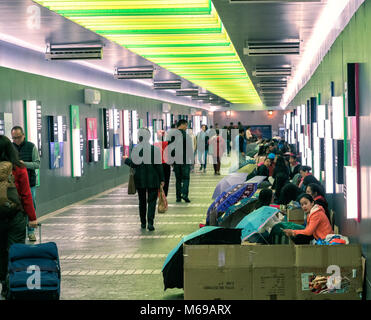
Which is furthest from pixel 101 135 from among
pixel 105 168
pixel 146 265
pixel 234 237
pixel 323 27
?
pixel 234 237

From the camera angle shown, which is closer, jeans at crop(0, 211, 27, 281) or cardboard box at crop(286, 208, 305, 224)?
jeans at crop(0, 211, 27, 281)

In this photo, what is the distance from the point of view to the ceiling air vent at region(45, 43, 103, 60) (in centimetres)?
1234

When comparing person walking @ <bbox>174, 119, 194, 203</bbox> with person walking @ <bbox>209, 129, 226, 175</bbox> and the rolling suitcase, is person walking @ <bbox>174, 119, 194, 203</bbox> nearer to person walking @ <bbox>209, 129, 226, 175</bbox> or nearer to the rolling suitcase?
person walking @ <bbox>209, 129, 226, 175</bbox>

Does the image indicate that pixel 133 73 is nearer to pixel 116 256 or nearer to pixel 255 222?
pixel 116 256

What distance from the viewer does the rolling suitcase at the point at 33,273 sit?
19.1ft

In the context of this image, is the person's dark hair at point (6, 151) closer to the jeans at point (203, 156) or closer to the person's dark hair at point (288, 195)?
the person's dark hair at point (288, 195)

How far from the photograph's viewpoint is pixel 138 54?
15484 mm

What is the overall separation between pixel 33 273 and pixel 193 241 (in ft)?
4.80

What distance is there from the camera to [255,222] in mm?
6812

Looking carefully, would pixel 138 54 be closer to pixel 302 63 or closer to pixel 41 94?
pixel 41 94

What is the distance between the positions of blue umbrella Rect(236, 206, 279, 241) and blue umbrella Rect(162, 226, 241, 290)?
1.26 feet

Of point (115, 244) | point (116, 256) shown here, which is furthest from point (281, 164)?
point (116, 256)

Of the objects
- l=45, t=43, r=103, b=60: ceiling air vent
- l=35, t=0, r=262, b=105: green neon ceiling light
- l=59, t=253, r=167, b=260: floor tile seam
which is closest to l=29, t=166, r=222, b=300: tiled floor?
l=59, t=253, r=167, b=260: floor tile seam
